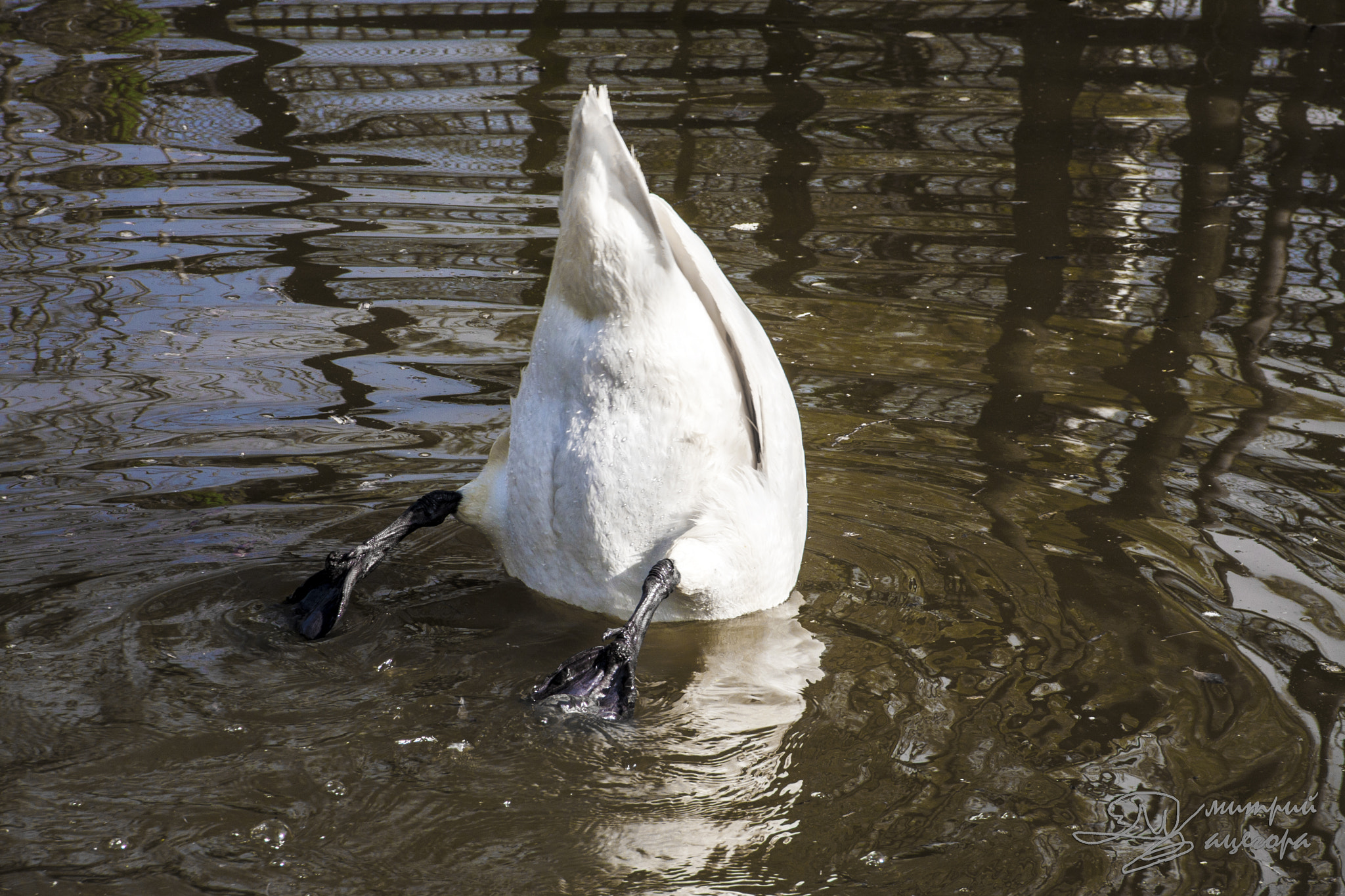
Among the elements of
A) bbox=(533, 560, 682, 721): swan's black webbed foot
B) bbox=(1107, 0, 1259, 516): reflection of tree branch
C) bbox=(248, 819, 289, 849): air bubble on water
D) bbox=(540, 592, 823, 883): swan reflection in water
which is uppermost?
bbox=(1107, 0, 1259, 516): reflection of tree branch

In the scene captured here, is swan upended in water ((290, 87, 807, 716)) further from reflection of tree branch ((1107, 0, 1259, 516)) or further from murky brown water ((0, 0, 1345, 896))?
reflection of tree branch ((1107, 0, 1259, 516))

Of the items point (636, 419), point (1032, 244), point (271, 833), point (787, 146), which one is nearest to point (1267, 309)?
point (1032, 244)

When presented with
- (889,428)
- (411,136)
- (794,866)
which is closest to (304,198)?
(411,136)

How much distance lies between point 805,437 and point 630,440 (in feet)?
5.72

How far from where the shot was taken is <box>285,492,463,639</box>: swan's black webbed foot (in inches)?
144

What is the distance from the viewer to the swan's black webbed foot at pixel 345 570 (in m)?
3.67

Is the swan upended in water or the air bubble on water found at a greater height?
the swan upended in water

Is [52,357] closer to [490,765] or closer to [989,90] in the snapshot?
[490,765]

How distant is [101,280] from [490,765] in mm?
4221

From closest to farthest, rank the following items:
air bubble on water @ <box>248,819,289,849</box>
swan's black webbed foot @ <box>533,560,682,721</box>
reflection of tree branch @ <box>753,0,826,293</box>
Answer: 1. air bubble on water @ <box>248,819,289,849</box>
2. swan's black webbed foot @ <box>533,560,682,721</box>
3. reflection of tree branch @ <box>753,0,826,293</box>

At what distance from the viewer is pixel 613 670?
3383 mm

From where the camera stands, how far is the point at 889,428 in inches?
204

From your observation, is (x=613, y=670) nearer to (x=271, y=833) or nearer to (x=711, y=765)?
(x=711, y=765)

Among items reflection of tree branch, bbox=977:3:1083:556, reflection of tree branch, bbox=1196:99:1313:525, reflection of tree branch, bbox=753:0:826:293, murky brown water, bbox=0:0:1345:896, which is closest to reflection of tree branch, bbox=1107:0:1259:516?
murky brown water, bbox=0:0:1345:896
